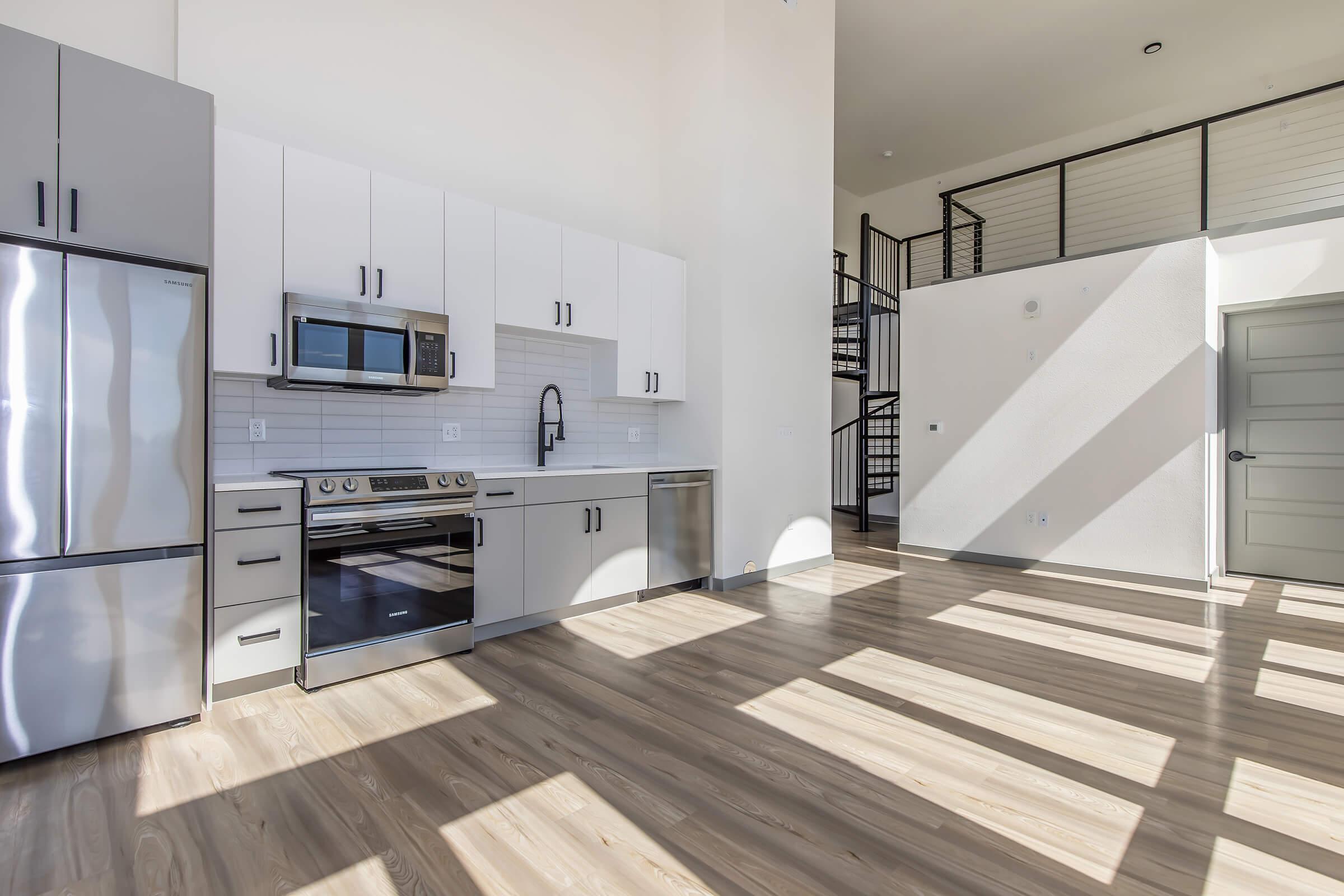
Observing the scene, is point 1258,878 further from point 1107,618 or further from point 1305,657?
point 1107,618

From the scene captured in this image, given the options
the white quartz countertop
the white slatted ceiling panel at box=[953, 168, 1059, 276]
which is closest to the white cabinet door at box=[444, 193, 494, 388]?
the white quartz countertop

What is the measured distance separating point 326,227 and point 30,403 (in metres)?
1.40

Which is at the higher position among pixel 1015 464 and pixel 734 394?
pixel 734 394

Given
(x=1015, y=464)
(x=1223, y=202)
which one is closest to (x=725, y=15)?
(x=1015, y=464)

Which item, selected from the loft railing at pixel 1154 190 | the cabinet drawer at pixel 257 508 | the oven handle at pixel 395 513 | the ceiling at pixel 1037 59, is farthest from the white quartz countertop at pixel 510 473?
the ceiling at pixel 1037 59

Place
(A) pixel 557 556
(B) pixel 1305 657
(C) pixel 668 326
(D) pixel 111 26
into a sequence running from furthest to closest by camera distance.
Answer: (C) pixel 668 326 → (A) pixel 557 556 → (B) pixel 1305 657 → (D) pixel 111 26

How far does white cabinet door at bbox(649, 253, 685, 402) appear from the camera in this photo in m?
4.64

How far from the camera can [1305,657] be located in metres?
3.31

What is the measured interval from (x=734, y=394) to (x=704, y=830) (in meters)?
3.20

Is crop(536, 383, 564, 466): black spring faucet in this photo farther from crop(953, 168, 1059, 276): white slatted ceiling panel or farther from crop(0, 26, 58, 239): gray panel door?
crop(953, 168, 1059, 276): white slatted ceiling panel

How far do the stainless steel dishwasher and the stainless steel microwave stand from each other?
1.57 metres

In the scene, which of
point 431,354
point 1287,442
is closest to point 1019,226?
point 1287,442

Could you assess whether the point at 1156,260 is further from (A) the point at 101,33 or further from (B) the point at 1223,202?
(A) the point at 101,33

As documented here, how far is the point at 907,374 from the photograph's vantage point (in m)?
6.33
